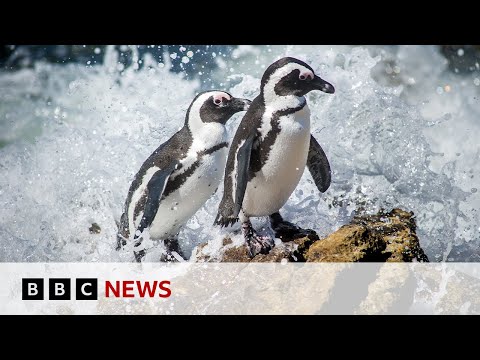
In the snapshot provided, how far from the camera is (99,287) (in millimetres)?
2752

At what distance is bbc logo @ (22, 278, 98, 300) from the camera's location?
9.07 ft

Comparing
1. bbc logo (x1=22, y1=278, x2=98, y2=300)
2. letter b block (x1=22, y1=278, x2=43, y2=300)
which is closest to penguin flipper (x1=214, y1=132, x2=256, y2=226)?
bbc logo (x1=22, y1=278, x2=98, y2=300)

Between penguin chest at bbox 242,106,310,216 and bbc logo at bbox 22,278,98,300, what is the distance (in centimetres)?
69

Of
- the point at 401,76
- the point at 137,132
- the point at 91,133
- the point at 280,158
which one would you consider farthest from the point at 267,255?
the point at 401,76

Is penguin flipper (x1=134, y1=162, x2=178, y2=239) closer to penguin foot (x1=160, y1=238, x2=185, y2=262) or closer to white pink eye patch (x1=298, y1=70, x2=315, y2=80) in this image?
penguin foot (x1=160, y1=238, x2=185, y2=262)

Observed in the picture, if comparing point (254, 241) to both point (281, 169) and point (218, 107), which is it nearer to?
point (281, 169)

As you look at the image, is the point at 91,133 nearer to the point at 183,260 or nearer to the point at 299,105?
the point at 183,260

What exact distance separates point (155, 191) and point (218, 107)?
0.41m

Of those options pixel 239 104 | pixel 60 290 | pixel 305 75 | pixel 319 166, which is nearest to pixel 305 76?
pixel 305 75

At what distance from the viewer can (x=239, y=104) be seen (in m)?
2.73

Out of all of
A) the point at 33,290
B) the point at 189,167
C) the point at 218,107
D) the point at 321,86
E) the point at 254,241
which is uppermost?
the point at 321,86

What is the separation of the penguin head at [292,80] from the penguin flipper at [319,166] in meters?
0.28

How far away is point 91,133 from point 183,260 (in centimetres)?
77

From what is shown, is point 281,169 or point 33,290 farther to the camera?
point 33,290
